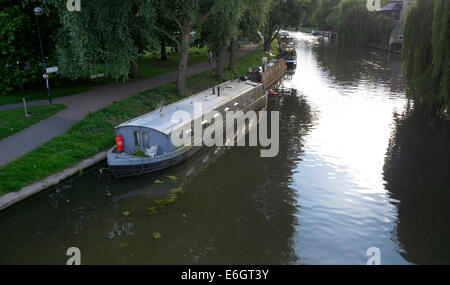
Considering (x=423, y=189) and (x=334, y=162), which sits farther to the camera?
(x=334, y=162)

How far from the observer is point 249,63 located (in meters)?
43.9

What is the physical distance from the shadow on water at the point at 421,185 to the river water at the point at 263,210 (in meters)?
0.05

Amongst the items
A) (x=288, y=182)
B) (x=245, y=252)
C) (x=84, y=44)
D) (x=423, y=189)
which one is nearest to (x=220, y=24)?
(x=84, y=44)

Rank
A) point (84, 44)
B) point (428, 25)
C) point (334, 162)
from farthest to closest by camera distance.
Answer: point (428, 25), point (84, 44), point (334, 162)

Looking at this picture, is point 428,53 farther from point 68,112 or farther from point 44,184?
point 44,184

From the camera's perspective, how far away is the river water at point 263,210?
34.1 ft

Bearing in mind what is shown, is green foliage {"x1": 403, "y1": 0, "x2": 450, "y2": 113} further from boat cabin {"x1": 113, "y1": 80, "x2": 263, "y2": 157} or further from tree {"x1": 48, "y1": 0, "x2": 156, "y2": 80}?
tree {"x1": 48, "y1": 0, "x2": 156, "y2": 80}

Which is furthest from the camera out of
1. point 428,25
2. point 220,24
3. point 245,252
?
point 220,24

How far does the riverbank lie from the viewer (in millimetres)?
12836

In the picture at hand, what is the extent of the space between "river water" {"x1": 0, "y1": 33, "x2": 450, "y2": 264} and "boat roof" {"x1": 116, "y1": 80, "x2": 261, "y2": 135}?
2099mm

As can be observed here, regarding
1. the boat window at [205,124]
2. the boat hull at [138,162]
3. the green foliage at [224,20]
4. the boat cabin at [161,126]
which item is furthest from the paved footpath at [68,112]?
the boat window at [205,124]

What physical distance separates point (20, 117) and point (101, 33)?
22.1ft
